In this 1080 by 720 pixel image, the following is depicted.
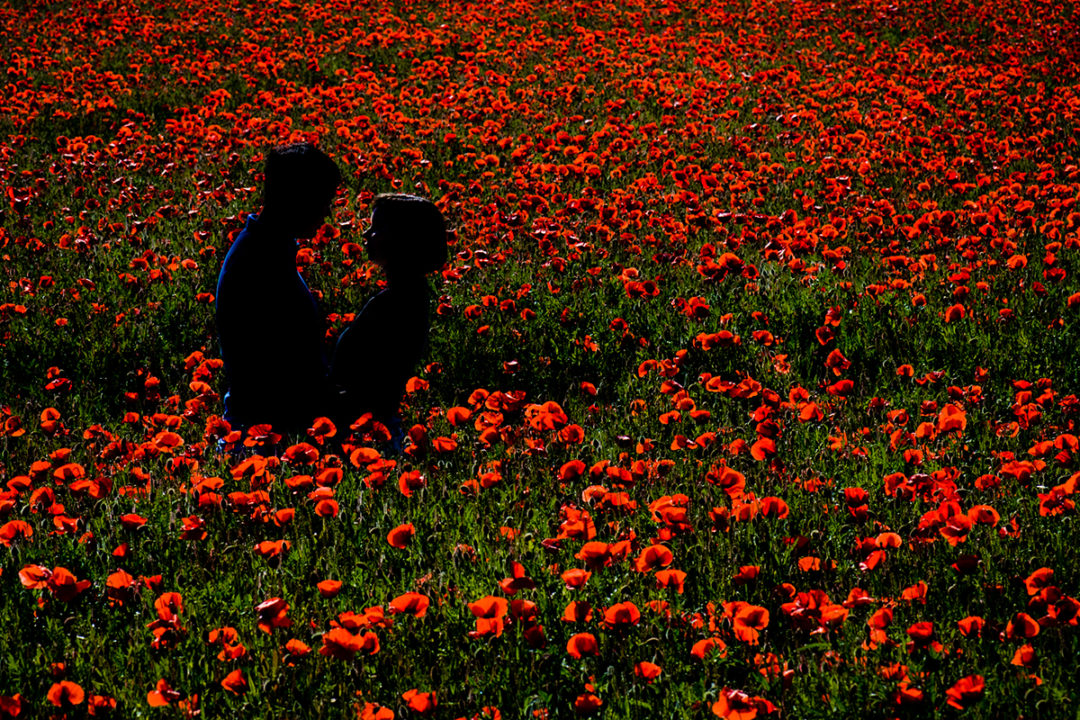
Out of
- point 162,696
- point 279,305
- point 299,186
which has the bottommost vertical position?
point 162,696

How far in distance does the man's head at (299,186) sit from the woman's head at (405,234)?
0.67 feet

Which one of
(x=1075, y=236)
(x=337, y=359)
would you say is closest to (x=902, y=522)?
(x=337, y=359)

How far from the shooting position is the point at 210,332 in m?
5.72

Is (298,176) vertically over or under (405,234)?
over

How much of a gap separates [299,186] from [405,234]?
1.36 ft

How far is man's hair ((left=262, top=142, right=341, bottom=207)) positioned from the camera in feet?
11.8

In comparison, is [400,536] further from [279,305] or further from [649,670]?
[279,305]

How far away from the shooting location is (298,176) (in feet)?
11.8

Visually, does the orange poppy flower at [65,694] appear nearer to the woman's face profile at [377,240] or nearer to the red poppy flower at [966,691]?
the woman's face profile at [377,240]

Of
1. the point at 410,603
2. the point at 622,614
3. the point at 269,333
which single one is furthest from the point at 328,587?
the point at 269,333

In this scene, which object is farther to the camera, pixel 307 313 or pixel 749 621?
pixel 307 313

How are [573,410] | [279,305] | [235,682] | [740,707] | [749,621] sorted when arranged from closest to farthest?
[740,707], [235,682], [749,621], [279,305], [573,410]

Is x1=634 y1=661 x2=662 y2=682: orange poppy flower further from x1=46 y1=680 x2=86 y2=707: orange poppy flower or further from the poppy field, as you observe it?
x1=46 y1=680 x2=86 y2=707: orange poppy flower

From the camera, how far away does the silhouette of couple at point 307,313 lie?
12.1 ft
